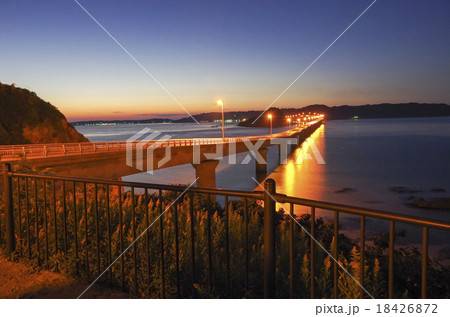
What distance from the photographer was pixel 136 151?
33.4 metres

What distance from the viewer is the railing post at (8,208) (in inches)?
198

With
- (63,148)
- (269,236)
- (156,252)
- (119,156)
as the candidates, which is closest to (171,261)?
(156,252)

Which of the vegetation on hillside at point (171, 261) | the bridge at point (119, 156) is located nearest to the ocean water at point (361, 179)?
the bridge at point (119, 156)

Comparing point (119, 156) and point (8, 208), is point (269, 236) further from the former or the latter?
point (119, 156)

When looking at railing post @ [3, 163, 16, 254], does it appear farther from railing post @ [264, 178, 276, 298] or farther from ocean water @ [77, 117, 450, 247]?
ocean water @ [77, 117, 450, 247]

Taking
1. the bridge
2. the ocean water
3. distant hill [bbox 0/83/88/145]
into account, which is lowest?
the ocean water

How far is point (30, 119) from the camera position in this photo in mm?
52062

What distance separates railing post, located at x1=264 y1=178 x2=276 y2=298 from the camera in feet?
9.28

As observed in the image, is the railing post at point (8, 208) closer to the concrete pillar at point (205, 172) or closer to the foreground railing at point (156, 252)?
the foreground railing at point (156, 252)

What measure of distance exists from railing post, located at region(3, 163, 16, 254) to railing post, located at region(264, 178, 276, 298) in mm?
3856

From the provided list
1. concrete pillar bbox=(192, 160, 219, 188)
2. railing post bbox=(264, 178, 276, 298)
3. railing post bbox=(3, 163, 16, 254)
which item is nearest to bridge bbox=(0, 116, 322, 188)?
concrete pillar bbox=(192, 160, 219, 188)

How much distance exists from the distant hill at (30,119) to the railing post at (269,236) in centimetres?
5257
